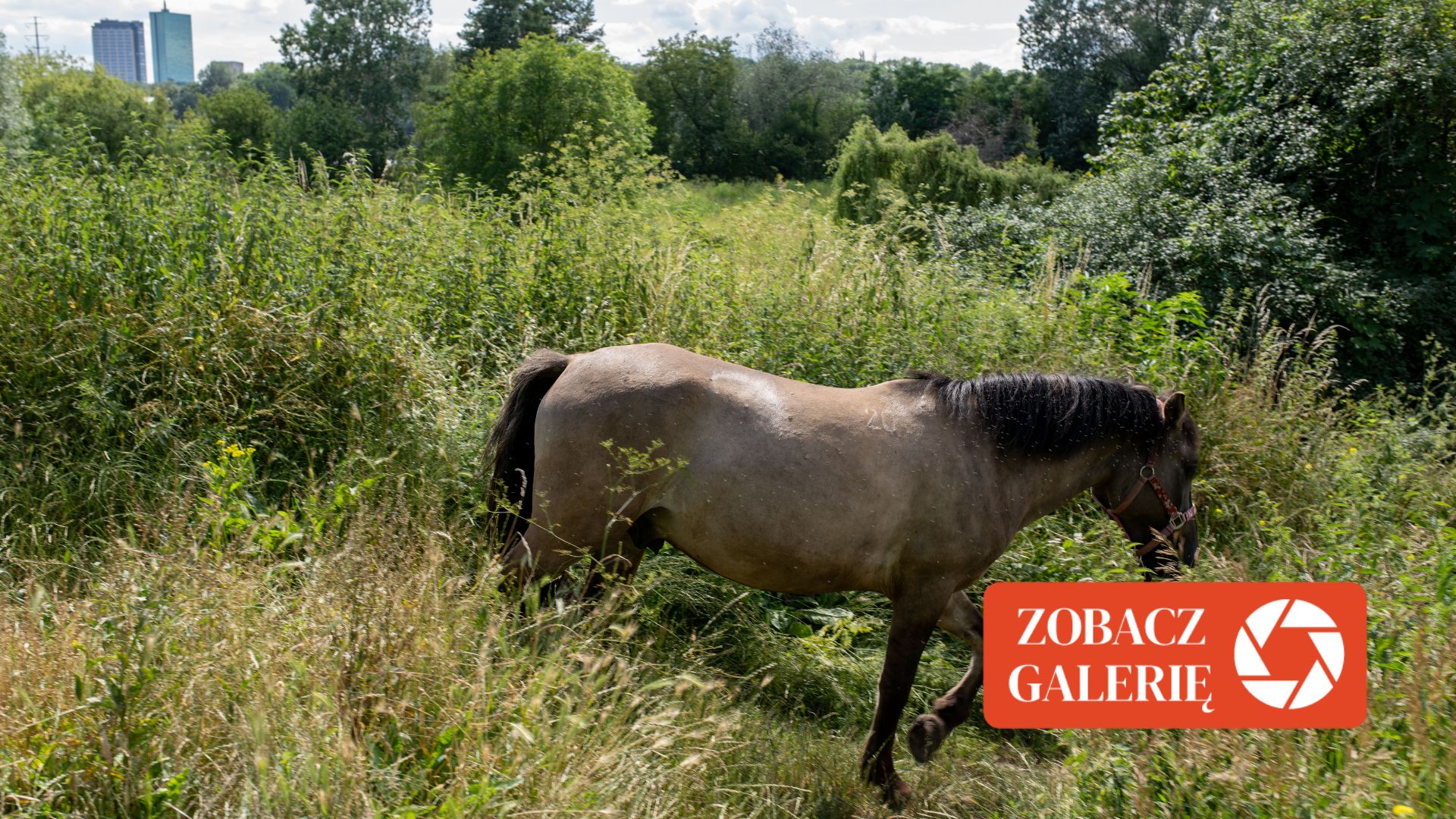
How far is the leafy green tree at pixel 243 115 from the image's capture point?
42.4 metres

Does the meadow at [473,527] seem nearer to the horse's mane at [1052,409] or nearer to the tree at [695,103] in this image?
the horse's mane at [1052,409]

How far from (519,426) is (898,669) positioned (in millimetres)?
1931

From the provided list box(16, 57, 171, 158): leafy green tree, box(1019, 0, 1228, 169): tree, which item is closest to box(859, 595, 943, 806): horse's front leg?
box(16, 57, 171, 158): leafy green tree

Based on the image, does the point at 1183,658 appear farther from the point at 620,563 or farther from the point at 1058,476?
the point at 620,563

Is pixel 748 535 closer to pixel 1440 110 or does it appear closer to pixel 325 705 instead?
pixel 325 705

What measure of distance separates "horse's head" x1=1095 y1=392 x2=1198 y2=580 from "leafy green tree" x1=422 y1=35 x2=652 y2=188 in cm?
2244

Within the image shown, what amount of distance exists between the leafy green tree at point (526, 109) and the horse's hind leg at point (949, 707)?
22557 millimetres

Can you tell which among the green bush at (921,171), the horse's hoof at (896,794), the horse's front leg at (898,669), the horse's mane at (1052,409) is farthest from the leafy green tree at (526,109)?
the horse's hoof at (896,794)

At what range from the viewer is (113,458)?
16.3 ft

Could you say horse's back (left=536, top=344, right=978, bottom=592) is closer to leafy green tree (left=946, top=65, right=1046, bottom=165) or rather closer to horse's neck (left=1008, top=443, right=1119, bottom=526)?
horse's neck (left=1008, top=443, right=1119, bottom=526)

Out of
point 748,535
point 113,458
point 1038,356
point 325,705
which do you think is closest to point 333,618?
point 325,705

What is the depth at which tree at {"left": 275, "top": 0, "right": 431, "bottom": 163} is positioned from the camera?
56094mm

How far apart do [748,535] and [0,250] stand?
15.3ft

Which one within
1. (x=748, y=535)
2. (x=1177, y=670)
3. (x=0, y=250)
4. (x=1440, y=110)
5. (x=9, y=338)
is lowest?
(x=1177, y=670)
